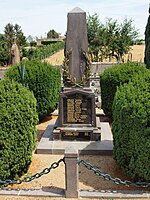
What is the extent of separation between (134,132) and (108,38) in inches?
862

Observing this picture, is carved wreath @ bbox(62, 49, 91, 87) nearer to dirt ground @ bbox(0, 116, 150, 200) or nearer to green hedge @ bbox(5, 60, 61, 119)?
dirt ground @ bbox(0, 116, 150, 200)

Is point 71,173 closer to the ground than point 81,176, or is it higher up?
higher up

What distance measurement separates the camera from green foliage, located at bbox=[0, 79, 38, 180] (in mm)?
5352

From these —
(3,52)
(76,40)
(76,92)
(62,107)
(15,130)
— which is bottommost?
(15,130)

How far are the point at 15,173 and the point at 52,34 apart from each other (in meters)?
104

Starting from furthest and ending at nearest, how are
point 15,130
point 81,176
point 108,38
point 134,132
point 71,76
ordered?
1. point 108,38
2. point 71,76
3. point 81,176
4. point 15,130
5. point 134,132

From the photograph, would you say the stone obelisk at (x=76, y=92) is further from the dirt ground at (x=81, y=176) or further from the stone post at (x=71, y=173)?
the stone post at (x=71, y=173)

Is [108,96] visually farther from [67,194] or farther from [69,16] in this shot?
[67,194]

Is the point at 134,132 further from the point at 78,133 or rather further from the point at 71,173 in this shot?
the point at 78,133

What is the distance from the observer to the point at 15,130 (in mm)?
5465

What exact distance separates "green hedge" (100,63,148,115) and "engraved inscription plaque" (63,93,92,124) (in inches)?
92.3

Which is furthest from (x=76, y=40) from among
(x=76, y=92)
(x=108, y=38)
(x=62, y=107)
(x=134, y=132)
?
(x=108, y=38)

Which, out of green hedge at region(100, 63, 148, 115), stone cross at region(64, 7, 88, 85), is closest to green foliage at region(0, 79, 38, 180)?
stone cross at region(64, 7, 88, 85)

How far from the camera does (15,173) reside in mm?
5684
